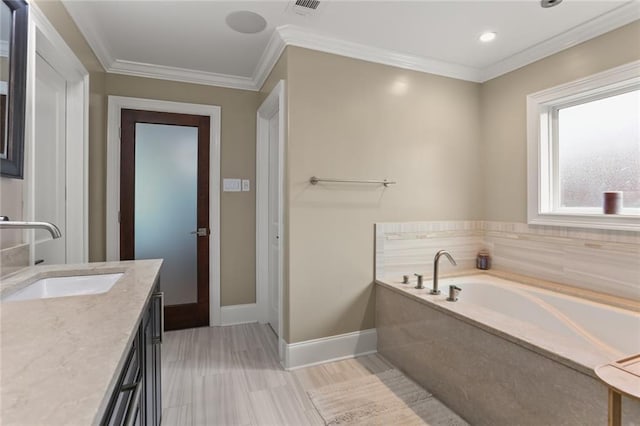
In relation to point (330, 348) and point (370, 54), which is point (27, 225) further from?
point (370, 54)

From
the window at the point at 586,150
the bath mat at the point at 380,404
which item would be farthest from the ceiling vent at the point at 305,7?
the bath mat at the point at 380,404

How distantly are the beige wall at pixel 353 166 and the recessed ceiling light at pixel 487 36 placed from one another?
1.52 feet

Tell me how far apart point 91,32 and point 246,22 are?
1084 mm

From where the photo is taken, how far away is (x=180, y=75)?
9.41ft

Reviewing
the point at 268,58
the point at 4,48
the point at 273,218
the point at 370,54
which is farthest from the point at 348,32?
the point at 4,48

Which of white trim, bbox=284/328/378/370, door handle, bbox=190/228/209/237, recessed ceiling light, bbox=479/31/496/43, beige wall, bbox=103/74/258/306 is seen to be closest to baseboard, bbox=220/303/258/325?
beige wall, bbox=103/74/258/306

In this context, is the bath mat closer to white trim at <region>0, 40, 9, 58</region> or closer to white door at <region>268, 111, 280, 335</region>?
white door at <region>268, 111, 280, 335</region>

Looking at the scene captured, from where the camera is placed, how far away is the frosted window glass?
2096 mm

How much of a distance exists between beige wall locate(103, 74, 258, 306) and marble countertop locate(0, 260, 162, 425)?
1.95 metres

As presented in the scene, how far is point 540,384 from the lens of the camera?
1.36m

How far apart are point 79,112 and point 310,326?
87.1 inches

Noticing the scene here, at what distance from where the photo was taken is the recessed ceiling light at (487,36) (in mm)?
2303

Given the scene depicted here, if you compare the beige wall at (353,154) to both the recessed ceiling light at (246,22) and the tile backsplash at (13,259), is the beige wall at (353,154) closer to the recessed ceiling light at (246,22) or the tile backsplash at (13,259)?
the recessed ceiling light at (246,22)

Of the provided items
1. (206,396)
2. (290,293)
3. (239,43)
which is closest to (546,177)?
(290,293)
